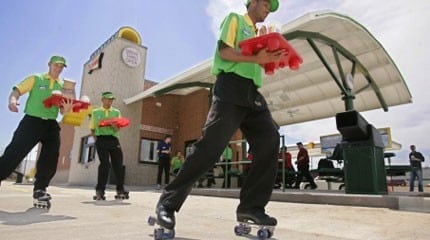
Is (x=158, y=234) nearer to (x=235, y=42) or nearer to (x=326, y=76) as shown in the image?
(x=235, y=42)

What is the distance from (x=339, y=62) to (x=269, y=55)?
333 inches

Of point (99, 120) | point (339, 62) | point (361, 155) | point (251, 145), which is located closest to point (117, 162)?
point (99, 120)

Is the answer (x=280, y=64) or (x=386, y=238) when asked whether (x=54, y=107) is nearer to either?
(x=280, y=64)

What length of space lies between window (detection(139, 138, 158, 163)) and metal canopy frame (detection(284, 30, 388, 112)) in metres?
9.34

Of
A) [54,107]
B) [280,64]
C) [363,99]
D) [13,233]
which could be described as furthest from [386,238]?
[363,99]

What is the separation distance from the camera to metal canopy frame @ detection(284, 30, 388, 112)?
8.80 meters

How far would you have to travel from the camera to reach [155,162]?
15.9 m

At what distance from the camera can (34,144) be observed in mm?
3752

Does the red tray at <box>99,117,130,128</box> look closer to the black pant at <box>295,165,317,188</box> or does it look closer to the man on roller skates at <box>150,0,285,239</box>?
the man on roller skates at <box>150,0,285,239</box>

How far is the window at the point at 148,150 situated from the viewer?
15.6 m

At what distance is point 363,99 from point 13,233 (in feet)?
41.5

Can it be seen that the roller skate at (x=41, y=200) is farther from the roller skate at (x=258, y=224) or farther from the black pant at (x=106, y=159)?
the roller skate at (x=258, y=224)

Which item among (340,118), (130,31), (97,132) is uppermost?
(130,31)

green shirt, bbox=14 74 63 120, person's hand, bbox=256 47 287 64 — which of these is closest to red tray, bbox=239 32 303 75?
person's hand, bbox=256 47 287 64
